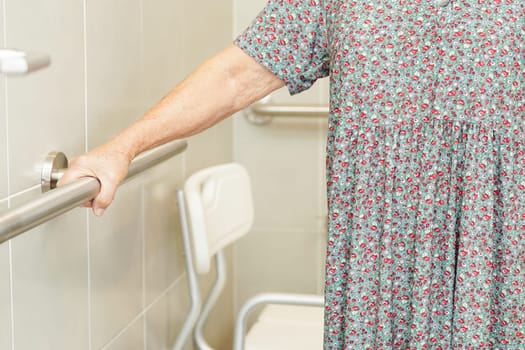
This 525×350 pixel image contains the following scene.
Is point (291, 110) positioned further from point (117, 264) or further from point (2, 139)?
point (2, 139)

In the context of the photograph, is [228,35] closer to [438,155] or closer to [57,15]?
[57,15]

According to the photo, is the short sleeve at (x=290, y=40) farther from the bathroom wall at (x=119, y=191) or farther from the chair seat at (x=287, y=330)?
the chair seat at (x=287, y=330)

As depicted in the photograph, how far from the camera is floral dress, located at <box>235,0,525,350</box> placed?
1.30 m

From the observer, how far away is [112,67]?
1.71 m

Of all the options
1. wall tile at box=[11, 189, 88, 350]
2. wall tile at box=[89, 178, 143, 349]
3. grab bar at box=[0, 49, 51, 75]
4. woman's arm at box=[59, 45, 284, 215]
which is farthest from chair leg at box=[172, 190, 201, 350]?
grab bar at box=[0, 49, 51, 75]

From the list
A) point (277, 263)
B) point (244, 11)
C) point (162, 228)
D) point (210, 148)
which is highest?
point (244, 11)

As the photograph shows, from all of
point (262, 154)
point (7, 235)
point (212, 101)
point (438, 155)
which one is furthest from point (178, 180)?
point (7, 235)

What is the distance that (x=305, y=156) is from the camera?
2.76 meters

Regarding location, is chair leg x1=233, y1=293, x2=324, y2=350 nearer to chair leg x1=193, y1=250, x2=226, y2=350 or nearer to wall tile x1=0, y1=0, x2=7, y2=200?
chair leg x1=193, y1=250, x2=226, y2=350

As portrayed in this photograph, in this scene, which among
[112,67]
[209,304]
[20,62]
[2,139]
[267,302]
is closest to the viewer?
[20,62]

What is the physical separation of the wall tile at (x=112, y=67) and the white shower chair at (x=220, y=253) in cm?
23

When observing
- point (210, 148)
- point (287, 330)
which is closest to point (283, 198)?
point (210, 148)

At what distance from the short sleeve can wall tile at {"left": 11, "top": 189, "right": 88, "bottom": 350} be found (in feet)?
1.33

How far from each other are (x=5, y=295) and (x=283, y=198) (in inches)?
60.8
